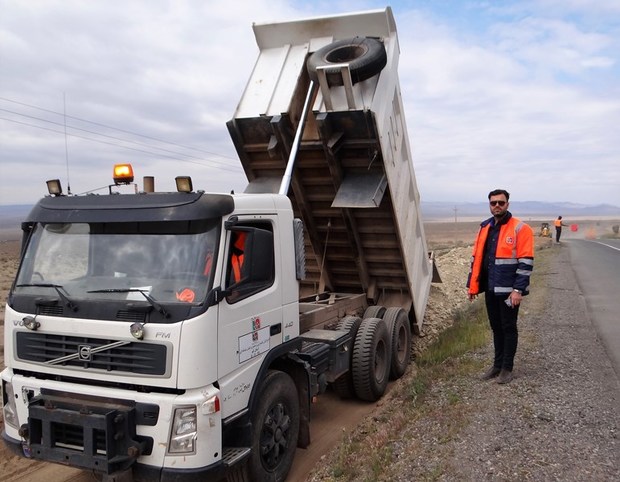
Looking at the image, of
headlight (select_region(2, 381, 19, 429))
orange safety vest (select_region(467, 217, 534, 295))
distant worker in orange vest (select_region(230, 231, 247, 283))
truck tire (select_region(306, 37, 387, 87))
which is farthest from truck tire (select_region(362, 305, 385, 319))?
headlight (select_region(2, 381, 19, 429))

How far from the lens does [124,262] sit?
12.3 feet

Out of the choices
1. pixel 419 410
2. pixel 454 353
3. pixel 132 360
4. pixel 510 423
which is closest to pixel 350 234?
pixel 454 353

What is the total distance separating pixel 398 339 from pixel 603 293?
7.02 meters

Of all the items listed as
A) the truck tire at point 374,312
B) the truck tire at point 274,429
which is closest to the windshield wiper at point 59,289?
the truck tire at point 274,429

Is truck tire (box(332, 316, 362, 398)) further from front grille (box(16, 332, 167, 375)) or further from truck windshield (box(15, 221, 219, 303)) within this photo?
front grille (box(16, 332, 167, 375))

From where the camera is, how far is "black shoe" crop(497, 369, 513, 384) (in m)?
5.57

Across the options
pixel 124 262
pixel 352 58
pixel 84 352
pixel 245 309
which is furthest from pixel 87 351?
pixel 352 58

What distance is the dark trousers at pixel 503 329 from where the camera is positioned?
553cm

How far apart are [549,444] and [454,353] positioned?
302 centimetres

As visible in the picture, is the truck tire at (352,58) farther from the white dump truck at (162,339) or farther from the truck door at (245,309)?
the truck door at (245,309)

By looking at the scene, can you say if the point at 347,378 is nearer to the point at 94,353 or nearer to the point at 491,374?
the point at 491,374

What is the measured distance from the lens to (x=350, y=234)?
23.5 feet

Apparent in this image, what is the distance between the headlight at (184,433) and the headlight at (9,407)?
1352 millimetres

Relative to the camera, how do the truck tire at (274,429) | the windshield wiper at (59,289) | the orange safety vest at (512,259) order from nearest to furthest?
the windshield wiper at (59,289), the truck tire at (274,429), the orange safety vest at (512,259)
